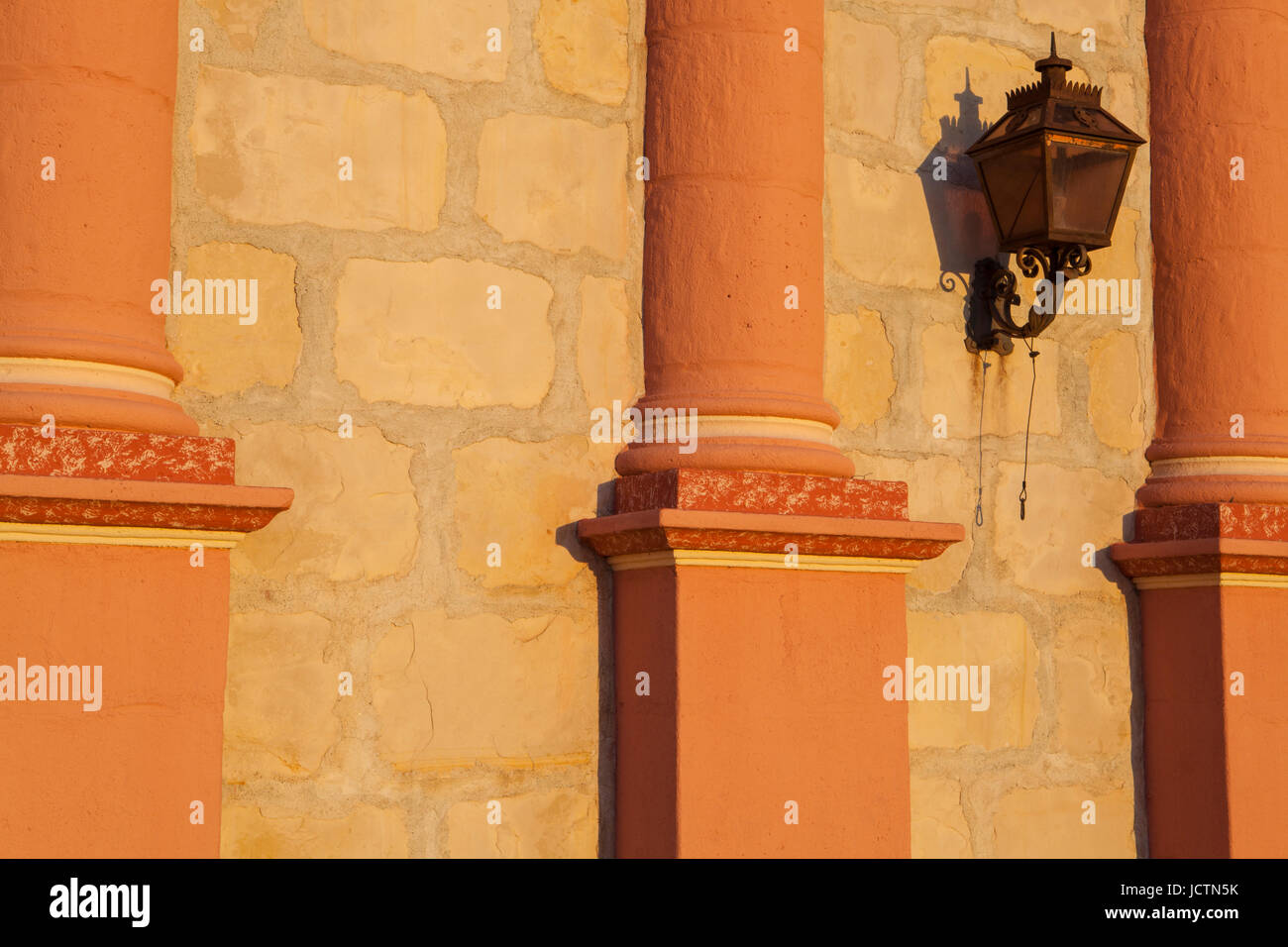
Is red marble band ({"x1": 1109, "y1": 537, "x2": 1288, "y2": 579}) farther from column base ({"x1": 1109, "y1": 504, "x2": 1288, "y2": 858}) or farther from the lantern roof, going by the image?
the lantern roof

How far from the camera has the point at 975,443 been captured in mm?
4410

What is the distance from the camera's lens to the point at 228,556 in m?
3.27

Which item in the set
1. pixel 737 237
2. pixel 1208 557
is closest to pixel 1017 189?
pixel 737 237

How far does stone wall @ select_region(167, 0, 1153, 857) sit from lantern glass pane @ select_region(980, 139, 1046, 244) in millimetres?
229

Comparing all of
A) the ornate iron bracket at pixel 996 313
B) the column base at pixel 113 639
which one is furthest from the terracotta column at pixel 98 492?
the ornate iron bracket at pixel 996 313

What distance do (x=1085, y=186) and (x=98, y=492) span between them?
107 inches

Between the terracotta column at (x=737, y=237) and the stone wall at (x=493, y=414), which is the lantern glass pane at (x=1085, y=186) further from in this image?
the terracotta column at (x=737, y=237)

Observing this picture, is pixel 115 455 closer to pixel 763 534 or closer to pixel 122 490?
pixel 122 490

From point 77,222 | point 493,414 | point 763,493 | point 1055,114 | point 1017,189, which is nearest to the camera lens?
point 77,222

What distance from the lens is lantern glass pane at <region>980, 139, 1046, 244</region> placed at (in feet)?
13.5

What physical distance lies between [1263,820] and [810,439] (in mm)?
1745

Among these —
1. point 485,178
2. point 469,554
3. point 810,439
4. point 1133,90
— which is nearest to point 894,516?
point 810,439

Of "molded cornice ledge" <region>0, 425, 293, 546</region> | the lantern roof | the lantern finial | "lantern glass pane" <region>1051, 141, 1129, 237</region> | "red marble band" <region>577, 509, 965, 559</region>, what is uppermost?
the lantern finial

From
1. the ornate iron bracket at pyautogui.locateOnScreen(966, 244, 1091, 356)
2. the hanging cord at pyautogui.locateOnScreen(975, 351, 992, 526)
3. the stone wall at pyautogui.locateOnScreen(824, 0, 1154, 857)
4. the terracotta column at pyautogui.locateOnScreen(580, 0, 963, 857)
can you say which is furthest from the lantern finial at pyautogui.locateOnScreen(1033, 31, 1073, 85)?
the hanging cord at pyautogui.locateOnScreen(975, 351, 992, 526)
